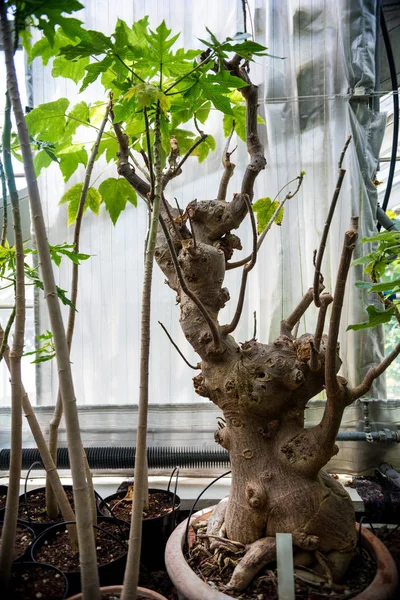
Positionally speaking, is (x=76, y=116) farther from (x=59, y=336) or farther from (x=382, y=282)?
(x=382, y=282)

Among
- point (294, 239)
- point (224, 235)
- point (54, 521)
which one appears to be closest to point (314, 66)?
point (294, 239)

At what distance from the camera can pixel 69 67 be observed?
92 centimetres

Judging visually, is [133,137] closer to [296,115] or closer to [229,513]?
[296,115]

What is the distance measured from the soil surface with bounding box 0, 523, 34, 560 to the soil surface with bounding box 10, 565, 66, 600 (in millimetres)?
152

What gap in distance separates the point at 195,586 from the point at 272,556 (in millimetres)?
156

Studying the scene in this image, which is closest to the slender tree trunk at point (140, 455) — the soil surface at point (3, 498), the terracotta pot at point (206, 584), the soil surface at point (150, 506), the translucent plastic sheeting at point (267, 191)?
the terracotta pot at point (206, 584)

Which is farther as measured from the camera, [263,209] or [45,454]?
[263,209]

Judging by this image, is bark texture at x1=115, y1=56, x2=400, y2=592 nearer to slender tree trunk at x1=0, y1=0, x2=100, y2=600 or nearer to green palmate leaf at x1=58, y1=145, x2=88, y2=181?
green palmate leaf at x1=58, y1=145, x2=88, y2=181

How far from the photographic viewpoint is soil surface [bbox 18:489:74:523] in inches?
45.4

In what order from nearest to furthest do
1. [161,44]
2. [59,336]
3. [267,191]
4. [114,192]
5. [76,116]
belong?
[59,336] < [161,44] < [76,116] < [114,192] < [267,191]

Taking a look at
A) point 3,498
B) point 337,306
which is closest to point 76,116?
point 337,306

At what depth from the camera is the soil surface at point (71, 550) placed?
0.93 metres

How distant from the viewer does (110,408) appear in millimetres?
1609

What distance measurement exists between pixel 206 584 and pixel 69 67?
3.30 feet
